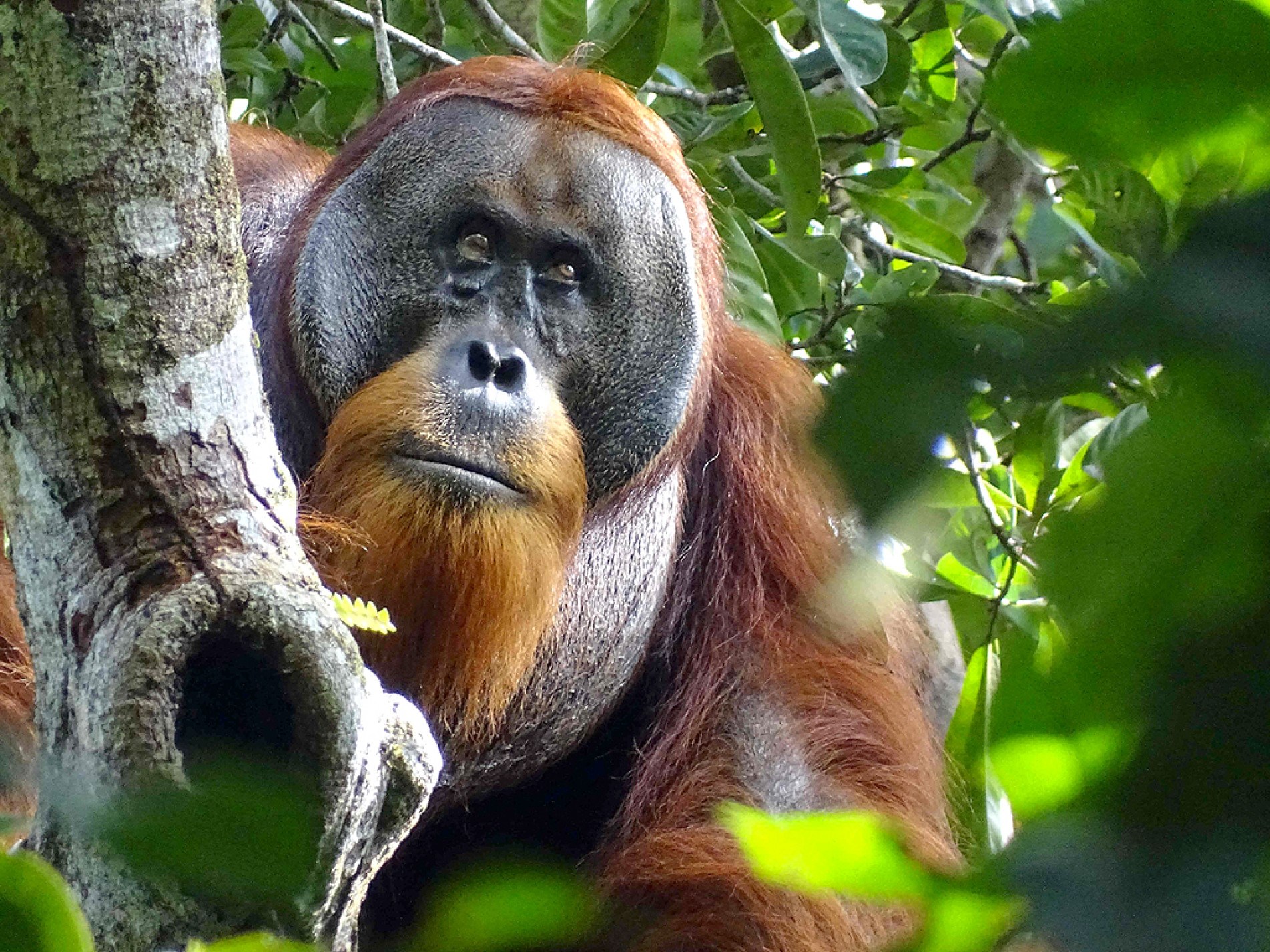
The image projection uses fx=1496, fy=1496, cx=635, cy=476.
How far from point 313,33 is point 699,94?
891mm

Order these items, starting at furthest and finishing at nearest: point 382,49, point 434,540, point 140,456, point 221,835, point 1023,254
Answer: point 382,49 → point 1023,254 → point 434,540 → point 140,456 → point 221,835

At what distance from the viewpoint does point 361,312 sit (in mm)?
2520

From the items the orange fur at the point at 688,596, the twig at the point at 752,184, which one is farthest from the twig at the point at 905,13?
the orange fur at the point at 688,596

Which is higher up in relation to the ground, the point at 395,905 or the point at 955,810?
the point at 395,905

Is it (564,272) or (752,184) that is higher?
(564,272)

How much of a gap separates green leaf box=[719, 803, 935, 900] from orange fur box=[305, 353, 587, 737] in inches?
70.0

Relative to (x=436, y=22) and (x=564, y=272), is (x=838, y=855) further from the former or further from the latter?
(x=436, y=22)

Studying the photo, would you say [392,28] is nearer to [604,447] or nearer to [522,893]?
[604,447]

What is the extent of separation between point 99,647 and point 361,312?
119 centimetres

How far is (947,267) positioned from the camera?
10.3 ft

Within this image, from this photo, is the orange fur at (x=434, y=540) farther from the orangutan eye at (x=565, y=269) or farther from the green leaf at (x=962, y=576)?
Result: the green leaf at (x=962, y=576)

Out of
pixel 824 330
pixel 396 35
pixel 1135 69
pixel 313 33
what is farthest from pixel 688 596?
pixel 1135 69

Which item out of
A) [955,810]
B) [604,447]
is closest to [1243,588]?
[604,447]

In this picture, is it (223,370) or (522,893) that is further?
(223,370)
